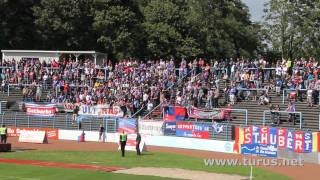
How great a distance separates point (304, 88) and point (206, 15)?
41.0m

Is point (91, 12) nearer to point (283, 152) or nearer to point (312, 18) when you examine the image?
point (312, 18)

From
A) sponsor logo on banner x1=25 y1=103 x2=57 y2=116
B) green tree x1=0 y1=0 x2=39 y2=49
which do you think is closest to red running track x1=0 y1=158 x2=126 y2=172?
sponsor logo on banner x1=25 y1=103 x2=57 y2=116

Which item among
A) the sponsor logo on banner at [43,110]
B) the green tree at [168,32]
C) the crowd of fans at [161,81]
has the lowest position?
the sponsor logo on banner at [43,110]

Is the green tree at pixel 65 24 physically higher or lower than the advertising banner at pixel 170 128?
higher

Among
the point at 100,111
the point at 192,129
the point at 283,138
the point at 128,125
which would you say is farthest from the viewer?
the point at 100,111

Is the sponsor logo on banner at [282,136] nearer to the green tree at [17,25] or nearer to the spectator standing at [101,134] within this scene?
the spectator standing at [101,134]

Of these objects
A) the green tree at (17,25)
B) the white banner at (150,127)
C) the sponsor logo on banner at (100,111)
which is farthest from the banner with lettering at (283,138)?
the green tree at (17,25)

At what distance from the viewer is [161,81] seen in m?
51.3

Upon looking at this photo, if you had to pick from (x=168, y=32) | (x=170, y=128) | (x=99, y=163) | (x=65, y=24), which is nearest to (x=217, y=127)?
(x=170, y=128)

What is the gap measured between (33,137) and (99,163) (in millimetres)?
14281

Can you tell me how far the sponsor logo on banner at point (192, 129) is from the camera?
146 ft

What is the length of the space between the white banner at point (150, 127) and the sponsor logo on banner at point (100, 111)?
3.03 m

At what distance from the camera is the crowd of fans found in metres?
45.8

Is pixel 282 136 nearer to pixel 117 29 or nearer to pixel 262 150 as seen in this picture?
pixel 262 150
